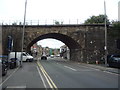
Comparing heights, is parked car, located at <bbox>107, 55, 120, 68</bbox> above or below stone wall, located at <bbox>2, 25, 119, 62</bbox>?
below

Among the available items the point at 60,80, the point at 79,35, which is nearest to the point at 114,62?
the point at 60,80

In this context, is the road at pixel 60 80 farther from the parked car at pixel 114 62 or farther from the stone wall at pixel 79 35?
the stone wall at pixel 79 35

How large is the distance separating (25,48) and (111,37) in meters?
17.9

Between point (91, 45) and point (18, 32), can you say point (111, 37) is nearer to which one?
point (91, 45)

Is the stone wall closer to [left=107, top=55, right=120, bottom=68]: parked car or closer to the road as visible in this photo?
[left=107, top=55, right=120, bottom=68]: parked car

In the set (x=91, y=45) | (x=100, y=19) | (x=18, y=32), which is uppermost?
(x=100, y=19)

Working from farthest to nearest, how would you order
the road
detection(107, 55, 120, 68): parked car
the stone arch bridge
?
1. the stone arch bridge
2. detection(107, 55, 120, 68): parked car
3. the road

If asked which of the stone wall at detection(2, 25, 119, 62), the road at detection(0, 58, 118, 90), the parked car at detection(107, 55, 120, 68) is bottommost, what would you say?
the road at detection(0, 58, 118, 90)

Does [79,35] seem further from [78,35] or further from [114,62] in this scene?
[114,62]

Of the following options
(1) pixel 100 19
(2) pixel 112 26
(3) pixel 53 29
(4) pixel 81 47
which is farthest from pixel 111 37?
(1) pixel 100 19

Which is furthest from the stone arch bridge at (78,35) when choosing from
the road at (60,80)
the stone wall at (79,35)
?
the road at (60,80)

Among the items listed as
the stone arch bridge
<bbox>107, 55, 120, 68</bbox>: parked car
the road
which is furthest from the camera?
the stone arch bridge

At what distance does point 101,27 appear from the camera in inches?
1752

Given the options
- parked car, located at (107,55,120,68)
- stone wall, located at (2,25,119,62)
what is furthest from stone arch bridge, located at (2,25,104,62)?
parked car, located at (107,55,120,68)
